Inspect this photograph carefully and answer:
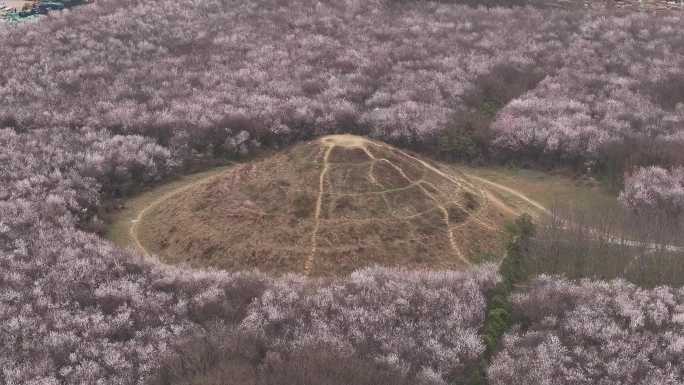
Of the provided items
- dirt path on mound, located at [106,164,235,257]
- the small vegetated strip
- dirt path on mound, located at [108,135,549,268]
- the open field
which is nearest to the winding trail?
dirt path on mound, located at [108,135,549,268]

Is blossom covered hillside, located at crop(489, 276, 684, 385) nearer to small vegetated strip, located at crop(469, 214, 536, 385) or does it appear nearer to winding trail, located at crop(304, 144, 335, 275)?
small vegetated strip, located at crop(469, 214, 536, 385)

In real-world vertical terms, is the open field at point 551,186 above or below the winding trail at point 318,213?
below

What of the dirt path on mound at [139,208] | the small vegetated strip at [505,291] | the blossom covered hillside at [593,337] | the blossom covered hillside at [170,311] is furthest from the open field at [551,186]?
the dirt path on mound at [139,208]

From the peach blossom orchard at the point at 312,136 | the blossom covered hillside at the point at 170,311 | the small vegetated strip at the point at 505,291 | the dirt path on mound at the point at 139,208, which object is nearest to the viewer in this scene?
the blossom covered hillside at the point at 170,311

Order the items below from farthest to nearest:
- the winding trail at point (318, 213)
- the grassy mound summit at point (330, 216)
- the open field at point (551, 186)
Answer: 1. the open field at point (551, 186)
2. the grassy mound summit at point (330, 216)
3. the winding trail at point (318, 213)

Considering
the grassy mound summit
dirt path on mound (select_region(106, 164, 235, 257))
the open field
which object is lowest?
the open field

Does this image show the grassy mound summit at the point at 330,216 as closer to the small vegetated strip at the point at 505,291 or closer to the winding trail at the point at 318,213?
the winding trail at the point at 318,213

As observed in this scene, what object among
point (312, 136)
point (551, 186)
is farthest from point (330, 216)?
point (312, 136)

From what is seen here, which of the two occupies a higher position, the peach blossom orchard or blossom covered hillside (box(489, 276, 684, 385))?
the peach blossom orchard

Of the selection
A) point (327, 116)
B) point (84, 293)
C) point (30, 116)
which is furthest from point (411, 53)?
point (84, 293)
